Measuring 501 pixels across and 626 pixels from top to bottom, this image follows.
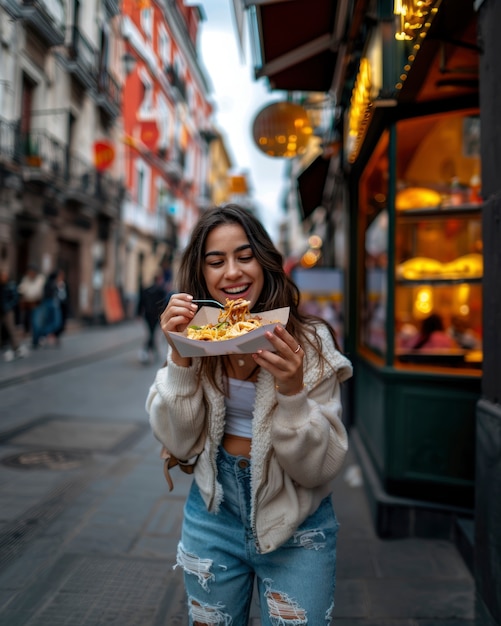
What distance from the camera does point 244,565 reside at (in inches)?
65.1

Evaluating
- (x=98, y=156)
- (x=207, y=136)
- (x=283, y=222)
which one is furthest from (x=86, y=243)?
(x=283, y=222)

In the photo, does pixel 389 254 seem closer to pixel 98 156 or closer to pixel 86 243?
pixel 98 156

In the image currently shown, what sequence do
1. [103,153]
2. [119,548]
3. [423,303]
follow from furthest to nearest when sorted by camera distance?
[103,153]
[423,303]
[119,548]

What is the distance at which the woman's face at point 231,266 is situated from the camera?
1679mm

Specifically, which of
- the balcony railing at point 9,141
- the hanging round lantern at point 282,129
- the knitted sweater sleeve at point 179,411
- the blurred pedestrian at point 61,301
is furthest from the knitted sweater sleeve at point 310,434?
the blurred pedestrian at point 61,301

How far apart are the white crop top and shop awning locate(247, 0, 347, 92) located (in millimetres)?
3548

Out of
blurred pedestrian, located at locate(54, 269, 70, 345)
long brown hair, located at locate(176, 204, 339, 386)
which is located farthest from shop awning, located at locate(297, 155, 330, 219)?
blurred pedestrian, located at locate(54, 269, 70, 345)

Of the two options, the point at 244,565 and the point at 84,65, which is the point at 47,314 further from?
the point at 244,565

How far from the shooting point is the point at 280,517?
1.55 meters

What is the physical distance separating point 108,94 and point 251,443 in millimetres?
15104

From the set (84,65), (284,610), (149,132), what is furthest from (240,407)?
(149,132)

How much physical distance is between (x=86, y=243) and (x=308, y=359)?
63.5 feet

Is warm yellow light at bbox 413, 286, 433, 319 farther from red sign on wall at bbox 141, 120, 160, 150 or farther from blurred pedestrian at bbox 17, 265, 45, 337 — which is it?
red sign on wall at bbox 141, 120, 160, 150

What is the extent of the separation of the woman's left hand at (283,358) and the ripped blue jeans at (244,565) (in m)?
0.38
